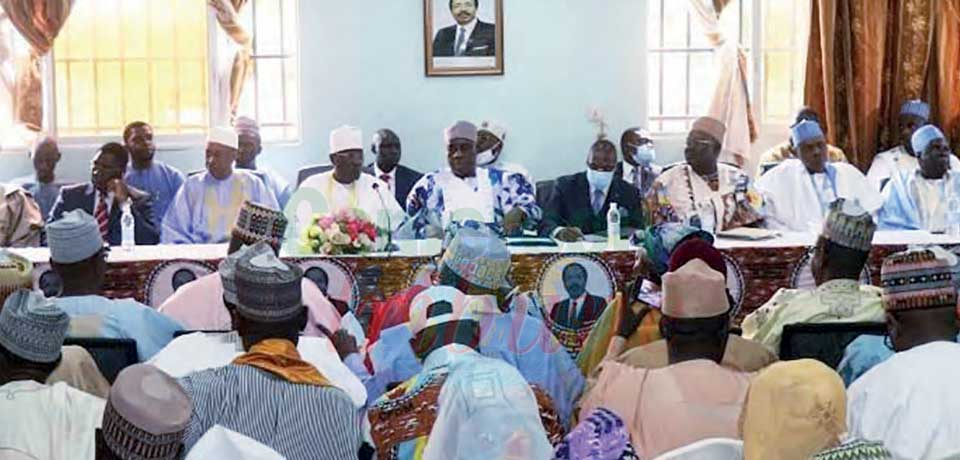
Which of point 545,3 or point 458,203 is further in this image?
point 545,3

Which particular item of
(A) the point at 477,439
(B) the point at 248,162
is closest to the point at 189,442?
(A) the point at 477,439

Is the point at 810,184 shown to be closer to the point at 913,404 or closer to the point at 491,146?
the point at 491,146

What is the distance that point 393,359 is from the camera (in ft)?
13.3

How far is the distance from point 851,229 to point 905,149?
5.33 m

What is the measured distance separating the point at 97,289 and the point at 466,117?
17.4ft

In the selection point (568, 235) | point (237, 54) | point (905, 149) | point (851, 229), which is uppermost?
point (237, 54)

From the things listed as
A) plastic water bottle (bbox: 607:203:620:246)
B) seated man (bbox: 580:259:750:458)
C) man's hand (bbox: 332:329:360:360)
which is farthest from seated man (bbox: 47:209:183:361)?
plastic water bottle (bbox: 607:203:620:246)

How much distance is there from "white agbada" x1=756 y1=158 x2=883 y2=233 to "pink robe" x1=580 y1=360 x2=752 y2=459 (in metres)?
4.96

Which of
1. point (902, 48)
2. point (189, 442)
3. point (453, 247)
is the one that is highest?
point (902, 48)

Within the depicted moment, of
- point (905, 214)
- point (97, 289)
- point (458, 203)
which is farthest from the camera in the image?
point (905, 214)

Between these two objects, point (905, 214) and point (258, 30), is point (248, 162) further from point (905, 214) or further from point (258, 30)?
point (905, 214)

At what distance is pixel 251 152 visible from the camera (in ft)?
29.7

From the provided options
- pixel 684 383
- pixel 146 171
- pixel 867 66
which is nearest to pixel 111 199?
pixel 146 171

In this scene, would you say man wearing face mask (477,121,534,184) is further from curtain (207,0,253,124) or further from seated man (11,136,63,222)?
seated man (11,136,63,222)
